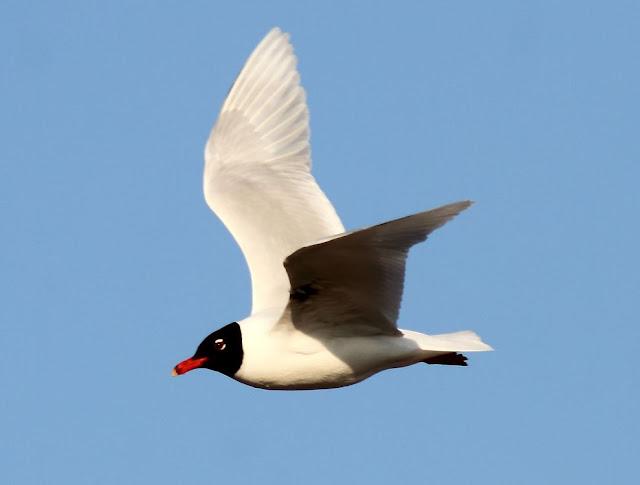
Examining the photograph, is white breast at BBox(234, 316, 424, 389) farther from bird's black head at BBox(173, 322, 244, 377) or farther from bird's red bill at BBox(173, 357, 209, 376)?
bird's red bill at BBox(173, 357, 209, 376)

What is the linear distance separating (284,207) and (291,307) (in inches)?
80.8

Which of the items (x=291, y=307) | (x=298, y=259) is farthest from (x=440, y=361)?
(x=298, y=259)

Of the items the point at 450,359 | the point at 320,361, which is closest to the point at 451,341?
the point at 450,359

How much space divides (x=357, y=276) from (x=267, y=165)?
2874 millimetres

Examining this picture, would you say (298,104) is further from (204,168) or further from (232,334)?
(232,334)

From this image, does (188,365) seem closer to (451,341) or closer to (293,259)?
(293,259)

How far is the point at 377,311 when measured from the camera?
394 inches

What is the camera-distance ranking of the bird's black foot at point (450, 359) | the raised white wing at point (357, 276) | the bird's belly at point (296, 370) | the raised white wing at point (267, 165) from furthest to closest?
the raised white wing at point (267, 165) < the bird's black foot at point (450, 359) < the bird's belly at point (296, 370) < the raised white wing at point (357, 276)

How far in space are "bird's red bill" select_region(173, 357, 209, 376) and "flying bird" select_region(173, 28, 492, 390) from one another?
10 millimetres

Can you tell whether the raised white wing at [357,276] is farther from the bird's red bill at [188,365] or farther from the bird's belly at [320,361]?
the bird's red bill at [188,365]

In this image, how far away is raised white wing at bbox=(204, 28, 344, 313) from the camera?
11594 millimetres

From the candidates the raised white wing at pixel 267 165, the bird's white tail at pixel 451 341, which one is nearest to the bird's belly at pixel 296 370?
the bird's white tail at pixel 451 341

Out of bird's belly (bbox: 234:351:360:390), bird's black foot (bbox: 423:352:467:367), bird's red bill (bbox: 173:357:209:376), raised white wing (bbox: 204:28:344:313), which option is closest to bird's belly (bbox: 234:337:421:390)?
bird's belly (bbox: 234:351:360:390)

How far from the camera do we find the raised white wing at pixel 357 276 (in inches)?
343
